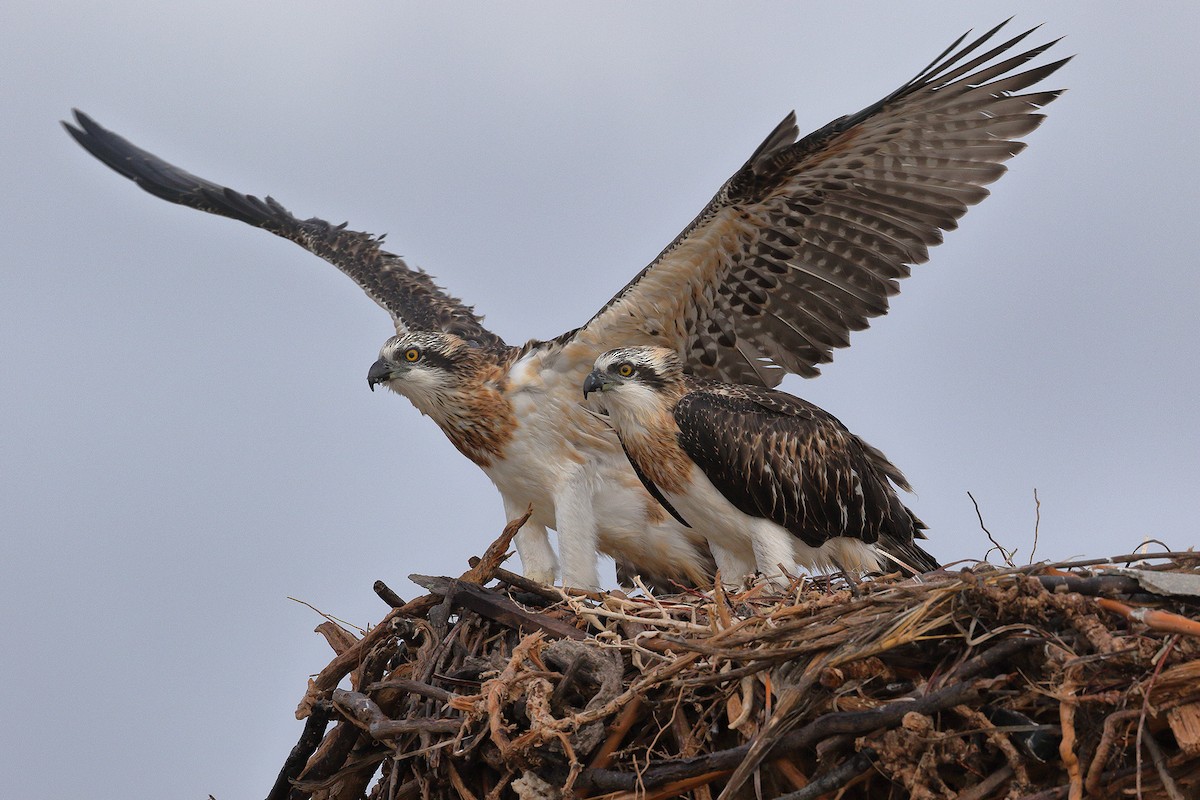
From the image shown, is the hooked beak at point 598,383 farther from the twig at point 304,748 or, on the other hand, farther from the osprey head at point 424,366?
the twig at point 304,748

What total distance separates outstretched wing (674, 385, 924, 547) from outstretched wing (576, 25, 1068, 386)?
688mm

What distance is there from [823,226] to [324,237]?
160 inches

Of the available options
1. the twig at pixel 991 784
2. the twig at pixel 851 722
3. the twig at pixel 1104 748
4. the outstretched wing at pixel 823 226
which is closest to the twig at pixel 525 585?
the twig at pixel 851 722

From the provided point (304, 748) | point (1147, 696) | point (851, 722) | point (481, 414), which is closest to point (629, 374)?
point (481, 414)

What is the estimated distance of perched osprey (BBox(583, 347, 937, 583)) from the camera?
681cm

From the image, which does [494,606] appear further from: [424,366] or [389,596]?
[424,366]

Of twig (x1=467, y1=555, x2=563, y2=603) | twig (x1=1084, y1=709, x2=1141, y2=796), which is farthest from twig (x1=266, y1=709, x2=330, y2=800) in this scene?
twig (x1=1084, y1=709, x2=1141, y2=796)

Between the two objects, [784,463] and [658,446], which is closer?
[784,463]

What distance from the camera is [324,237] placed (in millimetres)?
10047

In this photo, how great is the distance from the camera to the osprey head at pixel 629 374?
6988 mm

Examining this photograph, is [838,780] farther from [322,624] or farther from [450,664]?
[322,624]

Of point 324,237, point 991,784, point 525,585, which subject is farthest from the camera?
point 324,237

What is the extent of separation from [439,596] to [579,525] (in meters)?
1.66

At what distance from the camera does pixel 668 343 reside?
7863 millimetres
